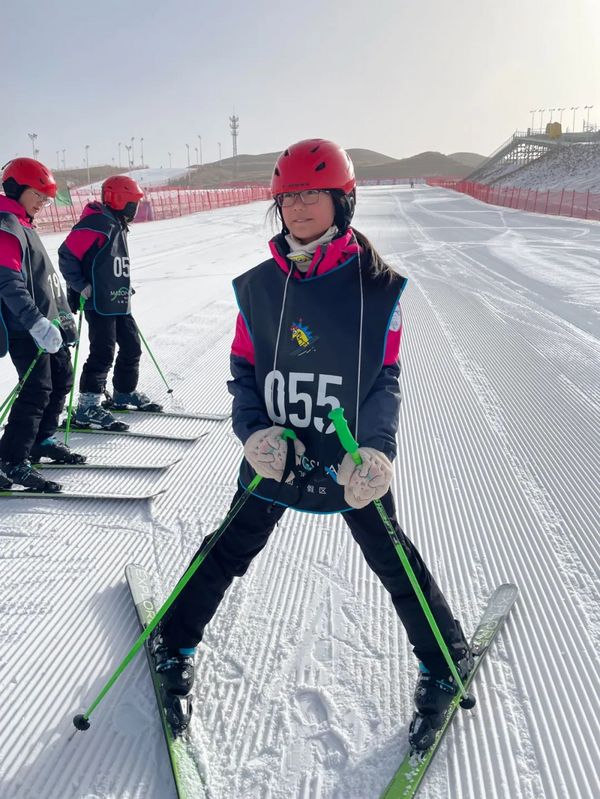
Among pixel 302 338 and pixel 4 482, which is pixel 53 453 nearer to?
pixel 4 482

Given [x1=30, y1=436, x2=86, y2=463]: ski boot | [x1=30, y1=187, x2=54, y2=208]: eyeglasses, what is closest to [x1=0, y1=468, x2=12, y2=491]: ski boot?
[x1=30, y1=436, x2=86, y2=463]: ski boot

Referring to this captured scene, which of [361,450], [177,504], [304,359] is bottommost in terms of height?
[177,504]

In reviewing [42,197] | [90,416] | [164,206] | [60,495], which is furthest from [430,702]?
[164,206]

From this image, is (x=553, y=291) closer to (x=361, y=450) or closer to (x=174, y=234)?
(x=361, y=450)

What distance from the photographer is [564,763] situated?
1925 mm

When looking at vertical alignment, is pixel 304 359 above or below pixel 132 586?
above

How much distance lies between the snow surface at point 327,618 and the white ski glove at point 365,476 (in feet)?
2.85

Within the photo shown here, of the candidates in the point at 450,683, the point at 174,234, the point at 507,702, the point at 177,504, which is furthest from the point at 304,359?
the point at 174,234

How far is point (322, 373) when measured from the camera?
1.87 m

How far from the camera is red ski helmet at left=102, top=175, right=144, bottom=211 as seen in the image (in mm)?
4371

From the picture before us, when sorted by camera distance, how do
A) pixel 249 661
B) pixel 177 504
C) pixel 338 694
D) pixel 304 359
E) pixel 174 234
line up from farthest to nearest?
pixel 174 234, pixel 177 504, pixel 249 661, pixel 338 694, pixel 304 359

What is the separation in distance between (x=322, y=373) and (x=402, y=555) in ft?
1.98

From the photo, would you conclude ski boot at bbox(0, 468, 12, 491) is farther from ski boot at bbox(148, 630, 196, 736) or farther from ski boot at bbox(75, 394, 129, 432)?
ski boot at bbox(148, 630, 196, 736)

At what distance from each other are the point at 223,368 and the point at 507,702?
14.3 feet
